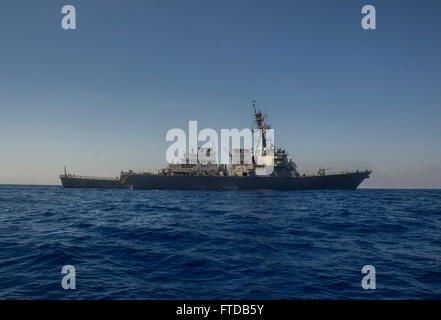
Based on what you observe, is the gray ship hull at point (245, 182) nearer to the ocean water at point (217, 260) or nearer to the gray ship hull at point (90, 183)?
the gray ship hull at point (90, 183)

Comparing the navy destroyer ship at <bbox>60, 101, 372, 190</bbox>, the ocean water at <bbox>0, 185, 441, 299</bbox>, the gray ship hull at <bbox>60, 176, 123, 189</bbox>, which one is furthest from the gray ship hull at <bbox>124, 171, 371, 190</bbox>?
the ocean water at <bbox>0, 185, 441, 299</bbox>

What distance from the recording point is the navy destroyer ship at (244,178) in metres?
51.8

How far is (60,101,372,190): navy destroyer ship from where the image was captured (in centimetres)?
5175

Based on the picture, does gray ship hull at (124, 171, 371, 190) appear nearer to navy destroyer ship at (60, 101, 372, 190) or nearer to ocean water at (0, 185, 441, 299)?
navy destroyer ship at (60, 101, 372, 190)

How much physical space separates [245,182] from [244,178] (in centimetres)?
98

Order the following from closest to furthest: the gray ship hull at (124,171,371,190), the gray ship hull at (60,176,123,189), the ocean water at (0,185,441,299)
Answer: the ocean water at (0,185,441,299), the gray ship hull at (124,171,371,190), the gray ship hull at (60,176,123,189)

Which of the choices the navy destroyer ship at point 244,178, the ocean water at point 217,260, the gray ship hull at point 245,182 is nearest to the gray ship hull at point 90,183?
the navy destroyer ship at point 244,178

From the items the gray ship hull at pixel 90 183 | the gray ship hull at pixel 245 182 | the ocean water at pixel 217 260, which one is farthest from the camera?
the gray ship hull at pixel 90 183

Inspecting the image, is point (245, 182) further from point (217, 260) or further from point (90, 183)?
point (217, 260)
